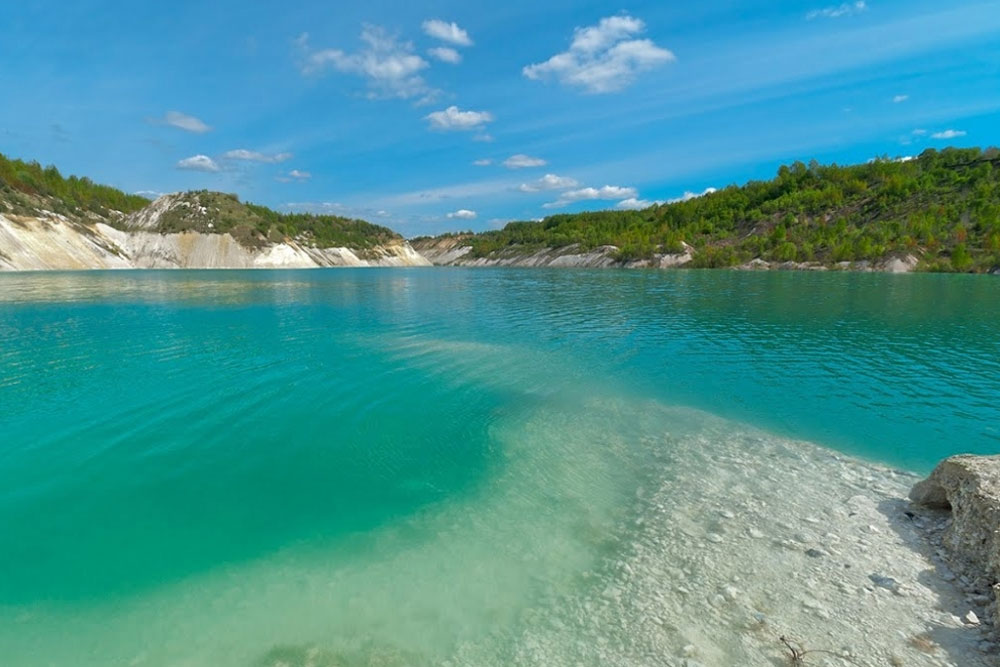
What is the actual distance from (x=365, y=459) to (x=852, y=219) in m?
168

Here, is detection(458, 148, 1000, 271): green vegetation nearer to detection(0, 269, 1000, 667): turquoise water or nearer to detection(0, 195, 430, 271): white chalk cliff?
detection(0, 269, 1000, 667): turquoise water

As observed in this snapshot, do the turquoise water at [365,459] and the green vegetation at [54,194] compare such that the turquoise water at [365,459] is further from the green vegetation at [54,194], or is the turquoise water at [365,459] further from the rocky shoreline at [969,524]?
the green vegetation at [54,194]

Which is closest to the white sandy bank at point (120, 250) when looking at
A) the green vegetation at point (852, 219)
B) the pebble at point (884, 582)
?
the green vegetation at point (852, 219)

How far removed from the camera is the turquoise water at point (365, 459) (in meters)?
7.06

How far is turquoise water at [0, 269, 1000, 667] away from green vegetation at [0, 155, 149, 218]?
126 metres

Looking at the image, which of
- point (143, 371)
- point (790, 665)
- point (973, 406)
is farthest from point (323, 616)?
point (973, 406)

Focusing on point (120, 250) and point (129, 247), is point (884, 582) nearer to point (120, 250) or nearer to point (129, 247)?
point (120, 250)

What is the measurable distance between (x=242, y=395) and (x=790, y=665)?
17469 millimetres

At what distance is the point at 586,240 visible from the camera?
18788 centimetres

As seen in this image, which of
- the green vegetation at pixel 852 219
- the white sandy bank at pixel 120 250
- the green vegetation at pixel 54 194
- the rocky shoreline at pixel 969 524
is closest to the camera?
the rocky shoreline at pixel 969 524

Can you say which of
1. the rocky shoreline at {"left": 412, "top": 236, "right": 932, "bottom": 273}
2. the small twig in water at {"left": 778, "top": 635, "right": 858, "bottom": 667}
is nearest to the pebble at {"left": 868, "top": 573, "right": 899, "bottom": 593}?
the small twig in water at {"left": 778, "top": 635, "right": 858, "bottom": 667}

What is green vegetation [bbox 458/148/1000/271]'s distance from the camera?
107 meters

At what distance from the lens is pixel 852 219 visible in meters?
138

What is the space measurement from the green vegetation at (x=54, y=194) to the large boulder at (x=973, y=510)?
155 meters
